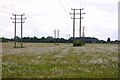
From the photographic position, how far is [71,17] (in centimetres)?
11475

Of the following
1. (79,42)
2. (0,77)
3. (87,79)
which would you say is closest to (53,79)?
(87,79)

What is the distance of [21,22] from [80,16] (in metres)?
19.3

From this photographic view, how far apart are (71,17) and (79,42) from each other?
18.3 metres

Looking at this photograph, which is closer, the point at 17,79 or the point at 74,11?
the point at 17,79

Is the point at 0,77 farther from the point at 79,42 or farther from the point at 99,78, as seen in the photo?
the point at 79,42

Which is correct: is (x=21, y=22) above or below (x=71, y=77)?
above

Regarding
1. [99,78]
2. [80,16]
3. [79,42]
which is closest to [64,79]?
[99,78]

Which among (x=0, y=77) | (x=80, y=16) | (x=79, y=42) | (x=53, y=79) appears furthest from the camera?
(x=80, y=16)

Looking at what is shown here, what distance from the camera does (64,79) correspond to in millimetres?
15062

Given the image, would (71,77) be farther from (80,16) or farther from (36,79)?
(80,16)

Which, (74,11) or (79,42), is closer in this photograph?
(79,42)

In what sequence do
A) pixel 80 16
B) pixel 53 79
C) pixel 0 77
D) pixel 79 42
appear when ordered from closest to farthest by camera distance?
1. pixel 53 79
2. pixel 0 77
3. pixel 79 42
4. pixel 80 16

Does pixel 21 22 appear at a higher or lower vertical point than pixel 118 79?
higher

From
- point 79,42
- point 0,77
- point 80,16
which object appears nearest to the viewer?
point 0,77
